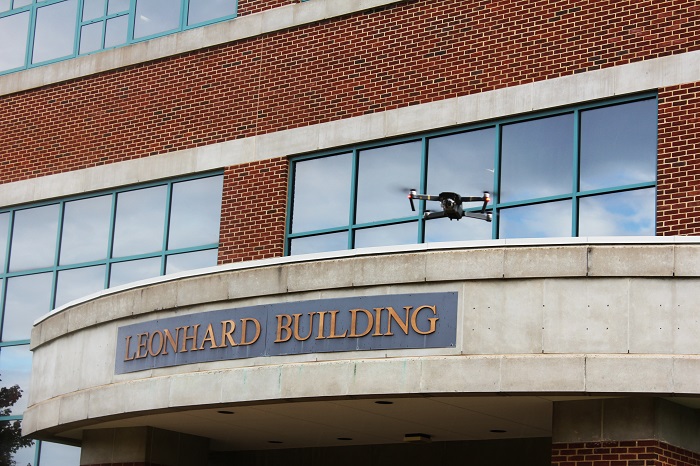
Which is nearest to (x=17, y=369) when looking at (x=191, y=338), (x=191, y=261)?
(x=191, y=261)

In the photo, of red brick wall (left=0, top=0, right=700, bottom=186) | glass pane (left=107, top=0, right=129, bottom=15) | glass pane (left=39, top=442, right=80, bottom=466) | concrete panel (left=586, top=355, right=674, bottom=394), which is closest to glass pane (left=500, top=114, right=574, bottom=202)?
red brick wall (left=0, top=0, right=700, bottom=186)

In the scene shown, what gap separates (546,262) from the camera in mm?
15984

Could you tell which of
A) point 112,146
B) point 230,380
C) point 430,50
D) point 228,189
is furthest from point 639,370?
point 112,146

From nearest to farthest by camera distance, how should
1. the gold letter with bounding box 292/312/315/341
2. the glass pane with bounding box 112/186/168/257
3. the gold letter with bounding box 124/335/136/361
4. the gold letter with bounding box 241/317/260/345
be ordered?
the gold letter with bounding box 292/312/315/341, the gold letter with bounding box 241/317/260/345, the gold letter with bounding box 124/335/136/361, the glass pane with bounding box 112/186/168/257

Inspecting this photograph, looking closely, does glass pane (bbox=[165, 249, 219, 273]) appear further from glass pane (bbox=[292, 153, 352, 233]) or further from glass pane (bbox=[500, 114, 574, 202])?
glass pane (bbox=[500, 114, 574, 202])

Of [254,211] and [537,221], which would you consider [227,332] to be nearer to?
[254,211]

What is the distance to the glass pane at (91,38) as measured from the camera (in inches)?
1005

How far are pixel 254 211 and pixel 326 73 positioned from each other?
249 centimetres

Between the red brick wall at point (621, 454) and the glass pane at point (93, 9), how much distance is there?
1357cm

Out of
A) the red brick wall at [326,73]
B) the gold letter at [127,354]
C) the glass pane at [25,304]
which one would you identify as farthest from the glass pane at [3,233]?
the gold letter at [127,354]

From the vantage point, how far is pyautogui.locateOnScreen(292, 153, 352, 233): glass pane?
69.4 ft

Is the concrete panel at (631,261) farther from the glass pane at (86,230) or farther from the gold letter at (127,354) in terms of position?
the glass pane at (86,230)

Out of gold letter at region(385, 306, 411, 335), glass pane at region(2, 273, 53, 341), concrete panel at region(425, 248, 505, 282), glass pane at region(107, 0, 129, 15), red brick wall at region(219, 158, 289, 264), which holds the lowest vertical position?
gold letter at region(385, 306, 411, 335)

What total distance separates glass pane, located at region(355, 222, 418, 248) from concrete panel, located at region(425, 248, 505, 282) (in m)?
3.53
